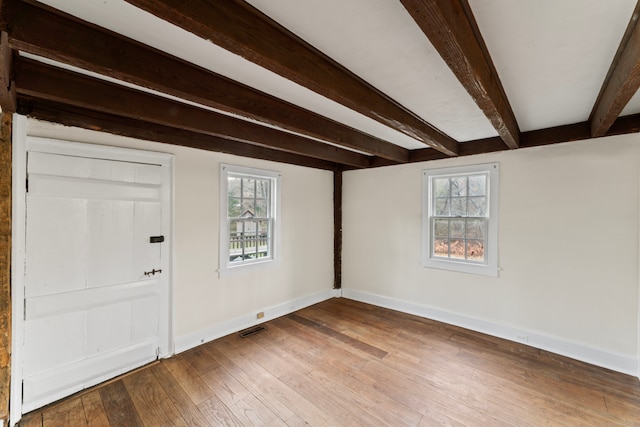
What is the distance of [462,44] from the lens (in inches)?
45.9

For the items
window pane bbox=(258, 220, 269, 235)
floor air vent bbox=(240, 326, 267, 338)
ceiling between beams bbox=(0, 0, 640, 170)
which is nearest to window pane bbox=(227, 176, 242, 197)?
window pane bbox=(258, 220, 269, 235)

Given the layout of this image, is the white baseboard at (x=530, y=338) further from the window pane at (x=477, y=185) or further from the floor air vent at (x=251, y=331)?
the floor air vent at (x=251, y=331)

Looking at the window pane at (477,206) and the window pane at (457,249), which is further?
the window pane at (457,249)

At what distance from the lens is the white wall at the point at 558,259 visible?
2.56 m

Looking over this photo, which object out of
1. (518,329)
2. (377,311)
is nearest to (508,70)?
(518,329)

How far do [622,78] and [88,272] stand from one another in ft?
13.1

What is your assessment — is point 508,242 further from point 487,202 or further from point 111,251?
point 111,251

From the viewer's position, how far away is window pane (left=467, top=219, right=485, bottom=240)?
3.42 m

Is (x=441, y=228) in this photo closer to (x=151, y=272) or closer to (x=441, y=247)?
(x=441, y=247)

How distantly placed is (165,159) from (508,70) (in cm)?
304

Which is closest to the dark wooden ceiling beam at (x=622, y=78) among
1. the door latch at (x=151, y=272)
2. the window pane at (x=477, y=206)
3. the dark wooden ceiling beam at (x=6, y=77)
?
the window pane at (x=477, y=206)

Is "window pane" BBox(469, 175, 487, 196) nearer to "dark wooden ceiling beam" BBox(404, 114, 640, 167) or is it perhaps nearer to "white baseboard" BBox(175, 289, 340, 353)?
"dark wooden ceiling beam" BBox(404, 114, 640, 167)

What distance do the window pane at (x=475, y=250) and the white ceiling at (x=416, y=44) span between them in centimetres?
180

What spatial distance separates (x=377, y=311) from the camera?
13.4 ft
